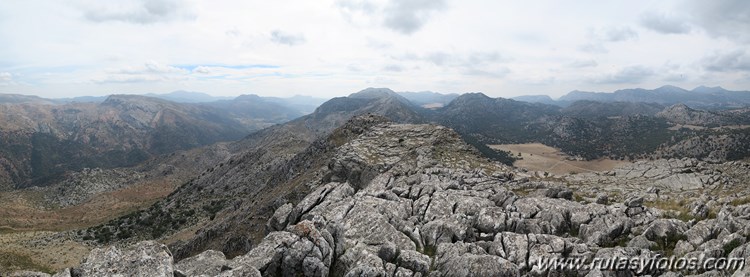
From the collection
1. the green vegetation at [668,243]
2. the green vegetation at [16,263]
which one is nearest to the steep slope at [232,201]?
the green vegetation at [16,263]

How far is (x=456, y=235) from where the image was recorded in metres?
31.8

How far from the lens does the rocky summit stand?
23.3 metres

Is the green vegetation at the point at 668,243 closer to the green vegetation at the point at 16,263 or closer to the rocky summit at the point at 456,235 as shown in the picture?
the rocky summit at the point at 456,235

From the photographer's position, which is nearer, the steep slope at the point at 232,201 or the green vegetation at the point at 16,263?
the green vegetation at the point at 16,263

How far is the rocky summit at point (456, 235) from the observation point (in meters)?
23.3

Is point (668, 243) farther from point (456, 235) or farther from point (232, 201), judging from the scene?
point (232, 201)

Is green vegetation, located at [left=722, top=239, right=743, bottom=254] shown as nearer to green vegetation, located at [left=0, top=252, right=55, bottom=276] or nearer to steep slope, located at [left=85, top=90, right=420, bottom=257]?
steep slope, located at [left=85, top=90, right=420, bottom=257]

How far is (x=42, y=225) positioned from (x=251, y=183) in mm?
61049

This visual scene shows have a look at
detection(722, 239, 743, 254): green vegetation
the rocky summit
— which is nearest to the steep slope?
the rocky summit

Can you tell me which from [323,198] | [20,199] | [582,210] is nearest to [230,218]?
[323,198]

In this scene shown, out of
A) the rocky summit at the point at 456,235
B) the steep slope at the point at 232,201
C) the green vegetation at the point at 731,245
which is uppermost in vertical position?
the green vegetation at the point at 731,245

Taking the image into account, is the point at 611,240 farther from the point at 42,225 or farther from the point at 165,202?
the point at 42,225

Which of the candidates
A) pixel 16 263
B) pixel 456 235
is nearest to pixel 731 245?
pixel 456 235

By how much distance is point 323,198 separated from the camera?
42406 millimetres
